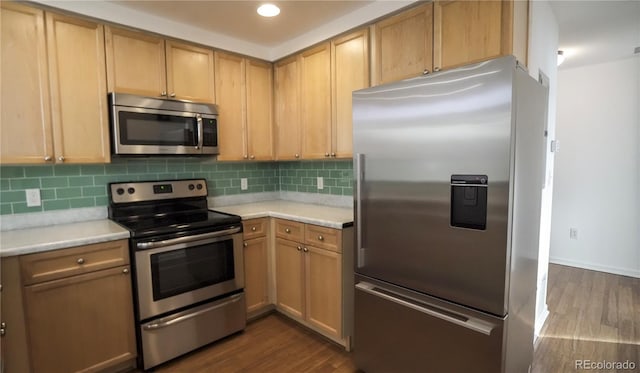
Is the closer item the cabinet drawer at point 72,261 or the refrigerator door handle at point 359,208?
the cabinet drawer at point 72,261

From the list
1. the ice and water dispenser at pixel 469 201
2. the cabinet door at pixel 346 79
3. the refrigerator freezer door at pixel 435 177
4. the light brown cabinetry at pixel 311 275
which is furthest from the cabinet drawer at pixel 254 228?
the ice and water dispenser at pixel 469 201

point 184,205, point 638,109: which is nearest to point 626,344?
point 638,109

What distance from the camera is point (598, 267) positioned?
12.9ft

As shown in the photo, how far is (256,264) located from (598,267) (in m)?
4.14

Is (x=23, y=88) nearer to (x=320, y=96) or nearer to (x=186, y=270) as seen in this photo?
(x=186, y=270)

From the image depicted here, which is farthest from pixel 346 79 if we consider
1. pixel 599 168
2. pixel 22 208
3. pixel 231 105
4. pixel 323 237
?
pixel 599 168

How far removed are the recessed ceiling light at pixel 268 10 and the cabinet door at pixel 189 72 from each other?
0.63 meters

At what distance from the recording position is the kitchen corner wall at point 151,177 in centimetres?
212

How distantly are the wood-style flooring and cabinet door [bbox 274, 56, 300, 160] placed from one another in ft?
4.94

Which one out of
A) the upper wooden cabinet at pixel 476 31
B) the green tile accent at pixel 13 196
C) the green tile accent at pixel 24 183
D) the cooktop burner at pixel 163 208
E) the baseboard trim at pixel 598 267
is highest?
the upper wooden cabinet at pixel 476 31

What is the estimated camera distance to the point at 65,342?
1.82 metres

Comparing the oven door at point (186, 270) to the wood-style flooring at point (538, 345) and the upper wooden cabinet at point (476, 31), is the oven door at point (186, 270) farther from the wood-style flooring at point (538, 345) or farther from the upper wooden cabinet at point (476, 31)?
the upper wooden cabinet at point (476, 31)

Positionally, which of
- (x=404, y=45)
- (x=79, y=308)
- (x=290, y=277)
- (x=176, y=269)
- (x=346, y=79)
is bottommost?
(x=290, y=277)

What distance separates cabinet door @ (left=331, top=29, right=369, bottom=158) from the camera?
7.68 ft
